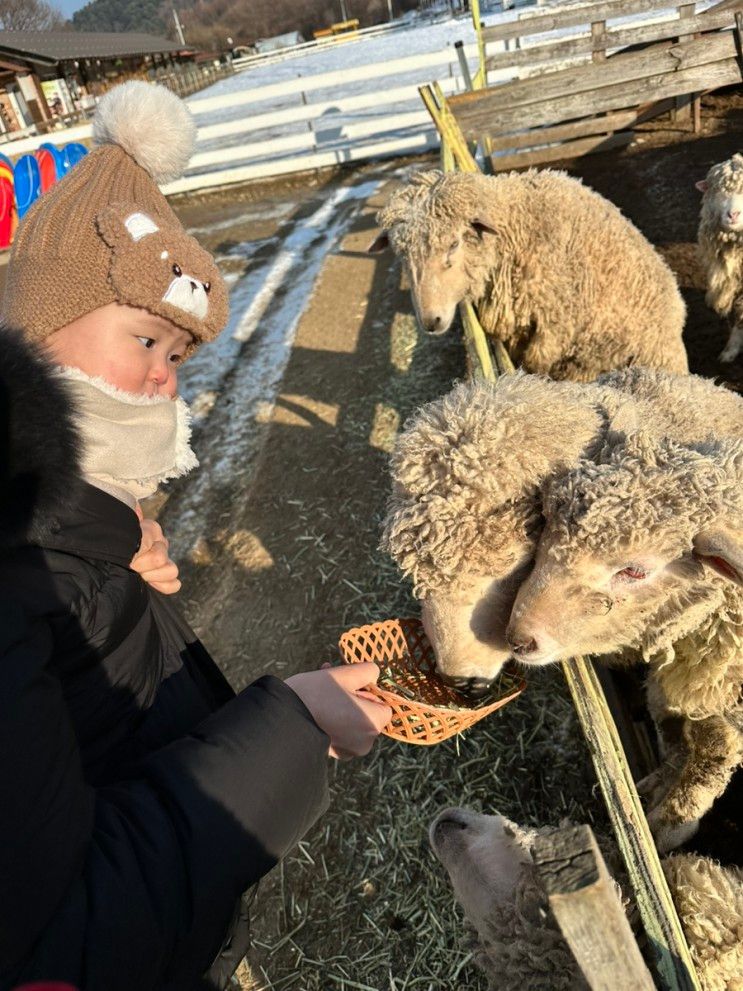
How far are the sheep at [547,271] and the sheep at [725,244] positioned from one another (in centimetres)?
139

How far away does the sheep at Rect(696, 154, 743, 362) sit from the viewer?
15.2 ft

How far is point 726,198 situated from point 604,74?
15.7ft


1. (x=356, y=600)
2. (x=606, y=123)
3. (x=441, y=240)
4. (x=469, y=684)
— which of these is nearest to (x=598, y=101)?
(x=606, y=123)

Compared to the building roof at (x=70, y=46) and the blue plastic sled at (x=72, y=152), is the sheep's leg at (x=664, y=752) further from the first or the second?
the building roof at (x=70, y=46)

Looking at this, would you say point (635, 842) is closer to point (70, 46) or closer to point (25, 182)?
point (25, 182)

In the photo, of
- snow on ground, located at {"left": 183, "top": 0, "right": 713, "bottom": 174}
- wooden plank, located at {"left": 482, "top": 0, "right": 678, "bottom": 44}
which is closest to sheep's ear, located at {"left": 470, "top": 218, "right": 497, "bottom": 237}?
snow on ground, located at {"left": 183, "top": 0, "right": 713, "bottom": 174}

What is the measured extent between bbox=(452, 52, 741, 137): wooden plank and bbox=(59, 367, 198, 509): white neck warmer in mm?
7617

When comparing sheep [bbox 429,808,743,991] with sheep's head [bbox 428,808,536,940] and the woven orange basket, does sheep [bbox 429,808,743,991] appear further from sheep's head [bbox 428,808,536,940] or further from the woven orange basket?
the woven orange basket

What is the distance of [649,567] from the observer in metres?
1.59

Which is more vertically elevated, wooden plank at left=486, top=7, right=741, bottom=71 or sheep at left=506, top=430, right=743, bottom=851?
wooden plank at left=486, top=7, right=741, bottom=71

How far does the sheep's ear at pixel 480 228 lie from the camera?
12.3 ft

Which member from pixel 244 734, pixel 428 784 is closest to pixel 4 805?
pixel 244 734

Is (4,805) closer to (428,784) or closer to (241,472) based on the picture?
(428,784)

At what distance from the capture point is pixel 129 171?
170 centimetres
